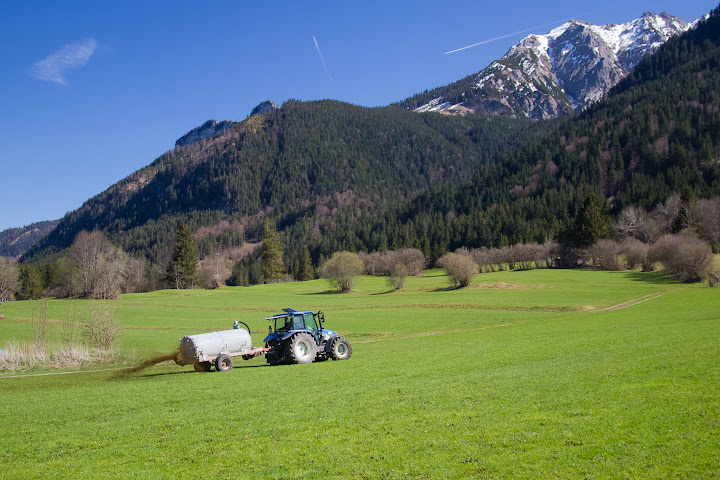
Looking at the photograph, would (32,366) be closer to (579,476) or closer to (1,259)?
(579,476)

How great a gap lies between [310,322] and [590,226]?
103335 mm

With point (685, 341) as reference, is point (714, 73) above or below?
above

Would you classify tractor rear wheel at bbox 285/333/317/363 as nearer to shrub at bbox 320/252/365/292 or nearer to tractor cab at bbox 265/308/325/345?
tractor cab at bbox 265/308/325/345

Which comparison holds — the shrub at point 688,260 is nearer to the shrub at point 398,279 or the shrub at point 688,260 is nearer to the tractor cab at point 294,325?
the shrub at point 398,279

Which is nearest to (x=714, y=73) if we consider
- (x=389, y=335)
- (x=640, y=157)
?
(x=640, y=157)

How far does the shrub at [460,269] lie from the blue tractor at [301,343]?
209 feet

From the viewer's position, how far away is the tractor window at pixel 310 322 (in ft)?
80.2

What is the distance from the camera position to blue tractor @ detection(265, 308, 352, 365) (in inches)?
919

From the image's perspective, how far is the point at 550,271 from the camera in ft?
327

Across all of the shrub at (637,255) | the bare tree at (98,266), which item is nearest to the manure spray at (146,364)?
the bare tree at (98,266)

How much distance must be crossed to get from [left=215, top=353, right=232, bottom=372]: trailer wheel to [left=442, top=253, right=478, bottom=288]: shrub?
220 ft

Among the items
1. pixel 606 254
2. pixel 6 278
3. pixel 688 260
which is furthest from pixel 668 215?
pixel 6 278

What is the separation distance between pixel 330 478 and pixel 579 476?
4.05 meters

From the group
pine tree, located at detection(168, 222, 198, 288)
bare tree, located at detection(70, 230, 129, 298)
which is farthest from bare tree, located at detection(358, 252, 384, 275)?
bare tree, located at detection(70, 230, 129, 298)
